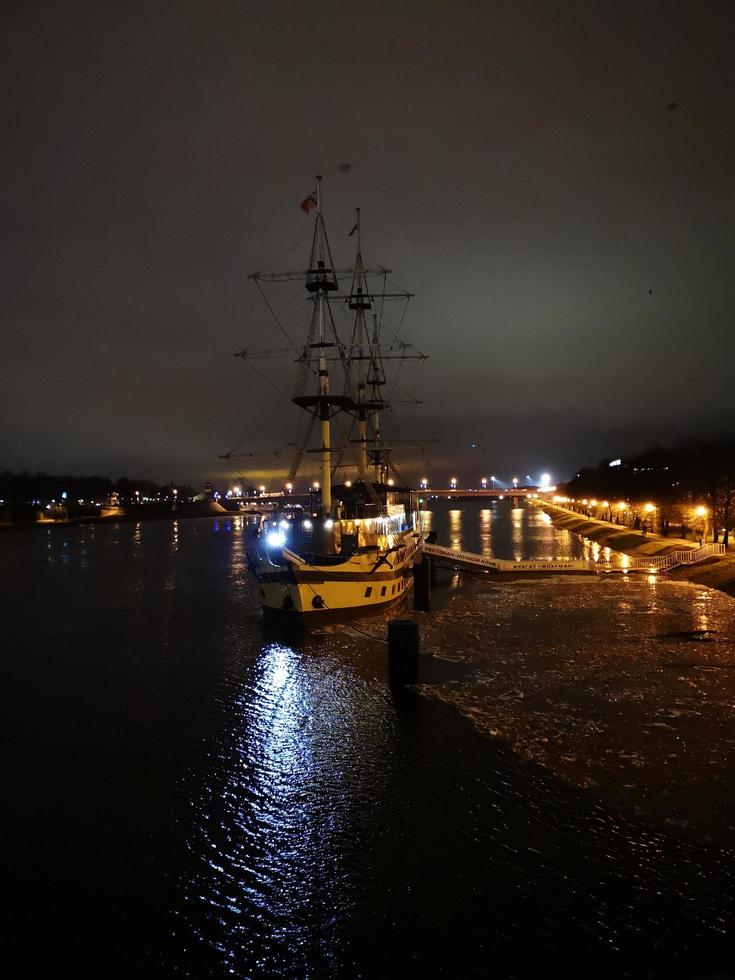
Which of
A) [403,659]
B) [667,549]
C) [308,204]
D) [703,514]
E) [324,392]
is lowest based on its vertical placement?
[403,659]

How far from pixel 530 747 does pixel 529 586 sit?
30.7 metres

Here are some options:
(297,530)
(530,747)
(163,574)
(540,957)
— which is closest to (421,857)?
(540,957)

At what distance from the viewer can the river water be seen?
9.89m

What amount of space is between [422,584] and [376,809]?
82.3 feet

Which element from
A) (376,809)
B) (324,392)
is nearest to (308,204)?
(324,392)

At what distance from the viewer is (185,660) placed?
2850cm

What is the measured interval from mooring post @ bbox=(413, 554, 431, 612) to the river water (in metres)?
8.85

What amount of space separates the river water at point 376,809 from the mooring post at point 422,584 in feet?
29.0

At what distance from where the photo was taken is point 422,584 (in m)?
38.9

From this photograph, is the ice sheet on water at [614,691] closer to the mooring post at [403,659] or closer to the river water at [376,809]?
the river water at [376,809]

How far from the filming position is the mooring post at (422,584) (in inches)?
1523

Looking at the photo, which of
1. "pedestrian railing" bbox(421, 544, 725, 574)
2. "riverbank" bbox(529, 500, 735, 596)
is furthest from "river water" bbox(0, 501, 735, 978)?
"pedestrian railing" bbox(421, 544, 725, 574)

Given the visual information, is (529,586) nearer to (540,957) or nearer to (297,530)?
(297,530)

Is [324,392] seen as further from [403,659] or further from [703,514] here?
[703,514]
